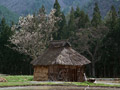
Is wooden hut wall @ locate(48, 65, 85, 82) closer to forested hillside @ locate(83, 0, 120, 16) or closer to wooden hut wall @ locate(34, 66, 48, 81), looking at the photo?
wooden hut wall @ locate(34, 66, 48, 81)

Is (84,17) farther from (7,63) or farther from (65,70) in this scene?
(65,70)

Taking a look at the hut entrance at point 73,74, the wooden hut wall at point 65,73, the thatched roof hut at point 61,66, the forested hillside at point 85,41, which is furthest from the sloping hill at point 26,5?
the hut entrance at point 73,74

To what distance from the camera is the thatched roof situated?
3031 cm

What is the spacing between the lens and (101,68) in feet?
181

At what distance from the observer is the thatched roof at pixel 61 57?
30311mm

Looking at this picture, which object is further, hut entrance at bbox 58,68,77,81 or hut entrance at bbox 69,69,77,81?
hut entrance at bbox 69,69,77,81

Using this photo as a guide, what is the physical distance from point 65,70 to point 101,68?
26.0m

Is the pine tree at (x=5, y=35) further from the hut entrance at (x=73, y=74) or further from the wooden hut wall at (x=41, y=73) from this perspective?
the hut entrance at (x=73, y=74)

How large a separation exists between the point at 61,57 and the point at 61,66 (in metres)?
1.14

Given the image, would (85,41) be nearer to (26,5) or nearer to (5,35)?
(5,35)

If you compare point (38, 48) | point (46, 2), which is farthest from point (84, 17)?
point (46, 2)

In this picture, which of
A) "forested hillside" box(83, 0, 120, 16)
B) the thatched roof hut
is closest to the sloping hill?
"forested hillside" box(83, 0, 120, 16)

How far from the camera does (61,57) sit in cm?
3091

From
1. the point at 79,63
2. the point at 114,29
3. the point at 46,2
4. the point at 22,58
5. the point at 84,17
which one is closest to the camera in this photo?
the point at 79,63
